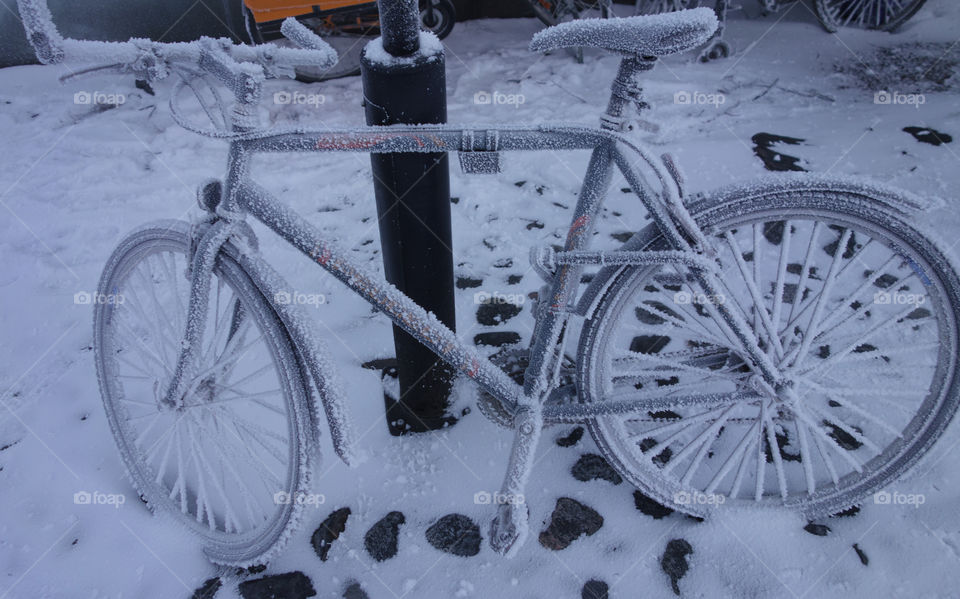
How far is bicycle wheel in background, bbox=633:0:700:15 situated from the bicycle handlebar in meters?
3.71

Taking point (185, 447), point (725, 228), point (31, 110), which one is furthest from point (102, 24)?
point (725, 228)

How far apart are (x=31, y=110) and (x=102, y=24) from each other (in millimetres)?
866

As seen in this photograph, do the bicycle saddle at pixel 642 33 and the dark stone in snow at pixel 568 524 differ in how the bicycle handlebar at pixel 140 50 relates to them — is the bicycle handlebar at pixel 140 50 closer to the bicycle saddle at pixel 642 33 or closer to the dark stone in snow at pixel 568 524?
the bicycle saddle at pixel 642 33

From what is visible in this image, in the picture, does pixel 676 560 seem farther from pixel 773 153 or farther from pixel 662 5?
pixel 662 5

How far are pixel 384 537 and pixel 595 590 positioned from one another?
66 centimetres

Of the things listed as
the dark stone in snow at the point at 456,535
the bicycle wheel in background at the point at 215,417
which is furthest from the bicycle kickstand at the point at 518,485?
the bicycle wheel in background at the point at 215,417

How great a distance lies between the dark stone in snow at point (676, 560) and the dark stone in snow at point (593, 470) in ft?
0.85

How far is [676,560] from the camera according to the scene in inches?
68.7

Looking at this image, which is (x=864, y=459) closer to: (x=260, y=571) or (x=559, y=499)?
(x=559, y=499)

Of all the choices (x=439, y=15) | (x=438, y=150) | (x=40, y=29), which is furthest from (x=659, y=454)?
(x=439, y=15)

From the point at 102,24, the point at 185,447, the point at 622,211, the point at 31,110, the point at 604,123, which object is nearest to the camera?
the point at 604,123

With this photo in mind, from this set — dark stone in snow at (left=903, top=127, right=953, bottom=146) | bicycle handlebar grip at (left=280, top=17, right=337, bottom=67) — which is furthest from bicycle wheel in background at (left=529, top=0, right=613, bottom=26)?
bicycle handlebar grip at (left=280, top=17, right=337, bottom=67)

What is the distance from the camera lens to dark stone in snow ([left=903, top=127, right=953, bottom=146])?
3158 millimetres

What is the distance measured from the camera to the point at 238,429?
1.86 metres
